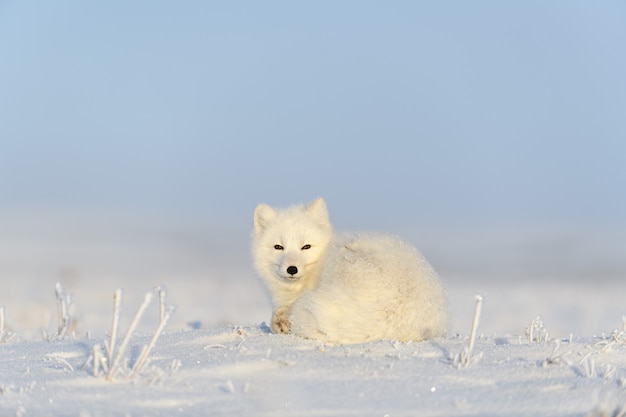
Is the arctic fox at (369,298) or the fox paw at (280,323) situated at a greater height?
the arctic fox at (369,298)

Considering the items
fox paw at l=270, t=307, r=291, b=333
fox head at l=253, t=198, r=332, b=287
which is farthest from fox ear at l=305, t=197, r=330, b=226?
fox paw at l=270, t=307, r=291, b=333

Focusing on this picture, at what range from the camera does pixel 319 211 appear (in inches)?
259

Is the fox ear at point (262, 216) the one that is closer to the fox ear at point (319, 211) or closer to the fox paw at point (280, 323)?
the fox ear at point (319, 211)

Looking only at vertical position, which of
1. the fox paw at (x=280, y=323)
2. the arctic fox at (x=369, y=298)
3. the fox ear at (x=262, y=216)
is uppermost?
the fox ear at (x=262, y=216)

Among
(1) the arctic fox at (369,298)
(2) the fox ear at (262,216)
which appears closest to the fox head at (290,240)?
(2) the fox ear at (262,216)

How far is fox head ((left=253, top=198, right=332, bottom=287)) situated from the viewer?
605 cm

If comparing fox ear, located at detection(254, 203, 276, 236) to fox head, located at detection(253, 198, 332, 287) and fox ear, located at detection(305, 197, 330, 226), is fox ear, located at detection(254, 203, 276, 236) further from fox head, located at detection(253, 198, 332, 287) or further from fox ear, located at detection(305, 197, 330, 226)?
fox ear, located at detection(305, 197, 330, 226)

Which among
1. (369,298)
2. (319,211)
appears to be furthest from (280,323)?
(319,211)

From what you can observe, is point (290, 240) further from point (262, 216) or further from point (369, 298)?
point (369, 298)

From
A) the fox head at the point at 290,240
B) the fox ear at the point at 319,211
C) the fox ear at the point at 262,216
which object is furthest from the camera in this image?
the fox ear at the point at 262,216

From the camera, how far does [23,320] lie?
35.0 feet

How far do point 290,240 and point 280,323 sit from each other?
0.94 meters

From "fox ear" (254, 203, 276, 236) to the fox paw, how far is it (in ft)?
3.99

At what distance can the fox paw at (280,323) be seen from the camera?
5.40 m
